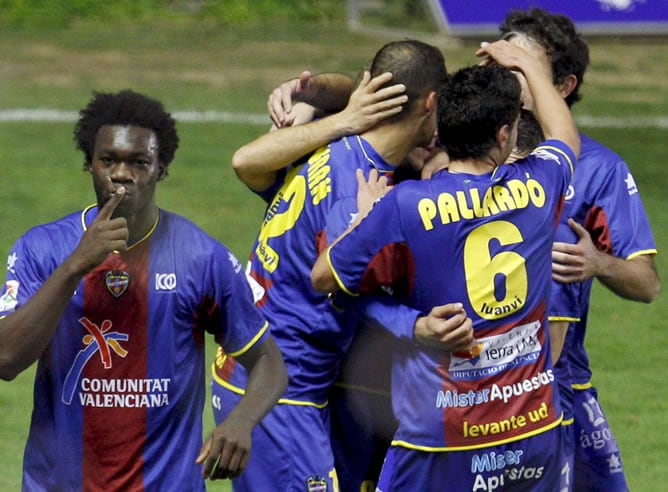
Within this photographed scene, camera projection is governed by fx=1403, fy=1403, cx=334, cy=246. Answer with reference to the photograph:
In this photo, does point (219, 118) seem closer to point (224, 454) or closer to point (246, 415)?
point (246, 415)

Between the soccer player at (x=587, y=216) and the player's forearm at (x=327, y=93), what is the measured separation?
30.1 inches

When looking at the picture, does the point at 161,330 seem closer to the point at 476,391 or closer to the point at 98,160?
the point at 98,160

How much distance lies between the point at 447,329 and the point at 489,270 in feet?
0.94

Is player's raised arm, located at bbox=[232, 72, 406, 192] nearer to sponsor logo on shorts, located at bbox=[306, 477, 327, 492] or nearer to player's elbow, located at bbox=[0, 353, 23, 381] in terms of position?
sponsor logo on shorts, located at bbox=[306, 477, 327, 492]

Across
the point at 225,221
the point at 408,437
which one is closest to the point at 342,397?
the point at 408,437

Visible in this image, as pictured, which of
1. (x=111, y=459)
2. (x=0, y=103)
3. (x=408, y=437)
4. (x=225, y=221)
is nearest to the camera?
(x=111, y=459)

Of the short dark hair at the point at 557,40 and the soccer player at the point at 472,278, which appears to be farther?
the short dark hair at the point at 557,40

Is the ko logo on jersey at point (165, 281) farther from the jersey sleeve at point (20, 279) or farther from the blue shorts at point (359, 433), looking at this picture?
the blue shorts at point (359, 433)

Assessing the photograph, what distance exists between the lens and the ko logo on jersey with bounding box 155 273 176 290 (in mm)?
4836

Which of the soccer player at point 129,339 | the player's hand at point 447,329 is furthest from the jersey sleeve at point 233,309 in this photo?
the player's hand at point 447,329

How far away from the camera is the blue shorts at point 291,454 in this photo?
5.61 meters

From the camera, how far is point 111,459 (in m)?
4.80

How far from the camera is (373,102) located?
5.55m

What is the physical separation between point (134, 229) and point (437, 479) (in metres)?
1.41
